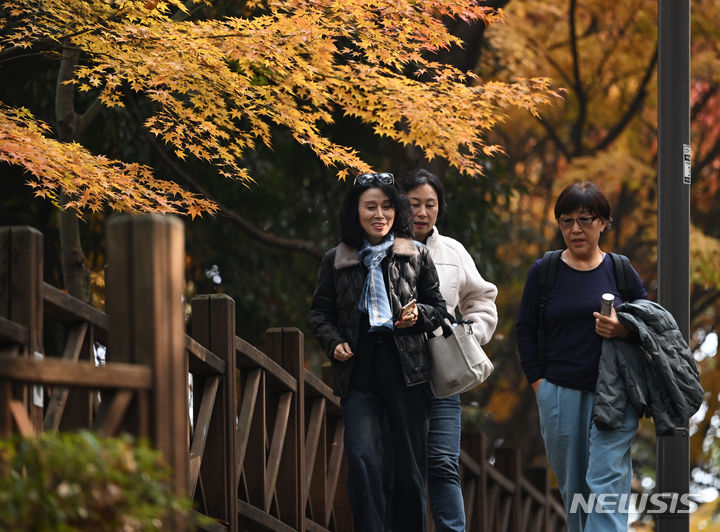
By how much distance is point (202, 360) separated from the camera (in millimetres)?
5812

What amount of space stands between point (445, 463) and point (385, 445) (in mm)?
378

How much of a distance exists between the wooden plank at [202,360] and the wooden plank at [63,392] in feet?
2.38

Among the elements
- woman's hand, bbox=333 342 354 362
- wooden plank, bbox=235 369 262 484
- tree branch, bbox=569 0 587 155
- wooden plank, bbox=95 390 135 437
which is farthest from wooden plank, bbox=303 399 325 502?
tree branch, bbox=569 0 587 155

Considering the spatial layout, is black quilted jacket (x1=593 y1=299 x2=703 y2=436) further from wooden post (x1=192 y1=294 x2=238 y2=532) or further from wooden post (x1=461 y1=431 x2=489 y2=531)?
wooden post (x1=461 y1=431 x2=489 y2=531)

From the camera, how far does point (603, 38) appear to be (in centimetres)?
1814

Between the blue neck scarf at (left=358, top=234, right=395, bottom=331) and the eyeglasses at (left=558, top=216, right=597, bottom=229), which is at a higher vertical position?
the eyeglasses at (left=558, top=216, right=597, bottom=229)

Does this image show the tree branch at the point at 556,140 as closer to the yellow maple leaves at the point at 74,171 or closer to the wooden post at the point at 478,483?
the wooden post at the point at 478,483

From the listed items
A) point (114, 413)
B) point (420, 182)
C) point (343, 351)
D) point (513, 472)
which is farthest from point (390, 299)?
point (513, 472)

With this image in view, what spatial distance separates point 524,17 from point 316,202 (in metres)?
6.13

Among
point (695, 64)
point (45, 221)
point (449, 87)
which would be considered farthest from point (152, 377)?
point (695, 64)

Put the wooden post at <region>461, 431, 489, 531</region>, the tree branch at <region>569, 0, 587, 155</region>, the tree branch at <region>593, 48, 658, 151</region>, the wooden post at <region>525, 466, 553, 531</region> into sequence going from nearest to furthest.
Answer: the wooden post at <region>461, 431, 489, 531</region>
the wooden post at <region>525, 466, 553, 531</region>
the tree branch at <region>593, 48, 658, 151</region>
the tree branch at <region>569, 0, 587, 155</region>

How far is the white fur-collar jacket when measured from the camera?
6324mm

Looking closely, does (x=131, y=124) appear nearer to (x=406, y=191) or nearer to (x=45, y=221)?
(x=45, y=221)

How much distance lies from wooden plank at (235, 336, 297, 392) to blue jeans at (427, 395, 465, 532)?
Answer: 105 cm
